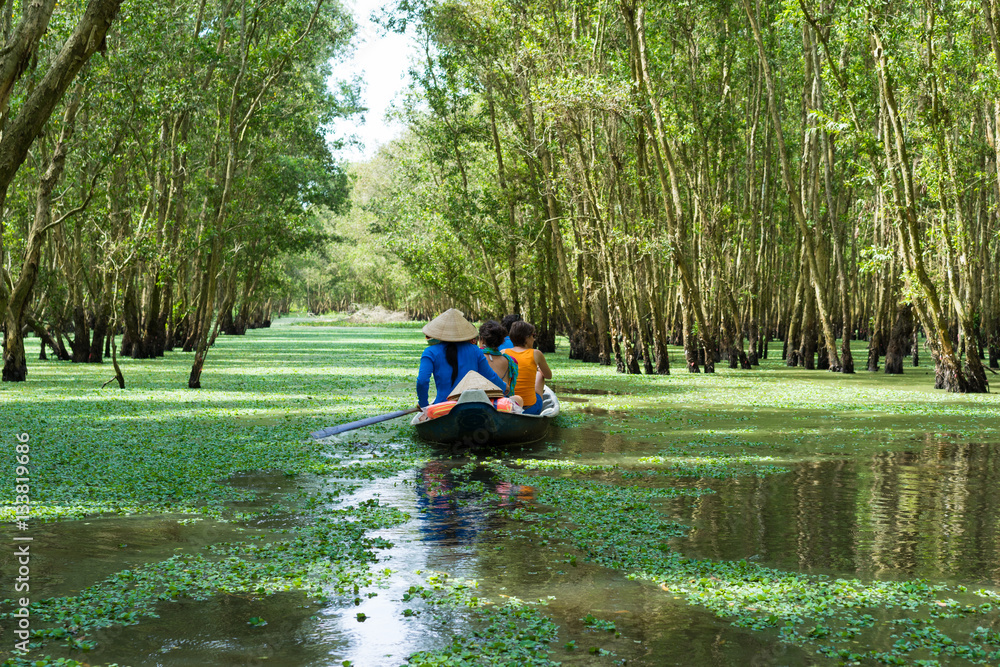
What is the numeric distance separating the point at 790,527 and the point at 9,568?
5.20m

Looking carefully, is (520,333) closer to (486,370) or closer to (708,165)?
(486,370)

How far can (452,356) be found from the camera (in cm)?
1097

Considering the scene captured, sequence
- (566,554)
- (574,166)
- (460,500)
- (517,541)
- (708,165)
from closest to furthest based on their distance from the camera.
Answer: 1. (566,554)
2. (517,541)
3. (460,500)
4. (574,166)
5. (708,165)

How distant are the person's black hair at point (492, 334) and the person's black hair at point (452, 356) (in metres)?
0.84

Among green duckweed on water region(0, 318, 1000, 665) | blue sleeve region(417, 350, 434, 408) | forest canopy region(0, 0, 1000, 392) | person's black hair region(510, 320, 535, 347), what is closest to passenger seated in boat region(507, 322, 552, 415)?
person's black hair region(510, 320, 535, 347)

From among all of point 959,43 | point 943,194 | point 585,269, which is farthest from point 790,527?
point 585,269

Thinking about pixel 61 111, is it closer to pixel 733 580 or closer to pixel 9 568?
pixel 9 568

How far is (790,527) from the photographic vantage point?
6773mm

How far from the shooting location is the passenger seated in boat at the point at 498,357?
1175 centimetres

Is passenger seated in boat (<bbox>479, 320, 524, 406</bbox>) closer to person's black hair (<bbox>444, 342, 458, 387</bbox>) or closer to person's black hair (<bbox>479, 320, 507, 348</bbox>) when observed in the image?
person's black hair (<bbox>479, 320, 507, 348</bbox>)

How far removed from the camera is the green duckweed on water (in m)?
4.46

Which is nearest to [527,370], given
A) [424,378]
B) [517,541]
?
[424,378]

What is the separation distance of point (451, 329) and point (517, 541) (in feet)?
15.4

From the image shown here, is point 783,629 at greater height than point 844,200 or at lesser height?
lesser
